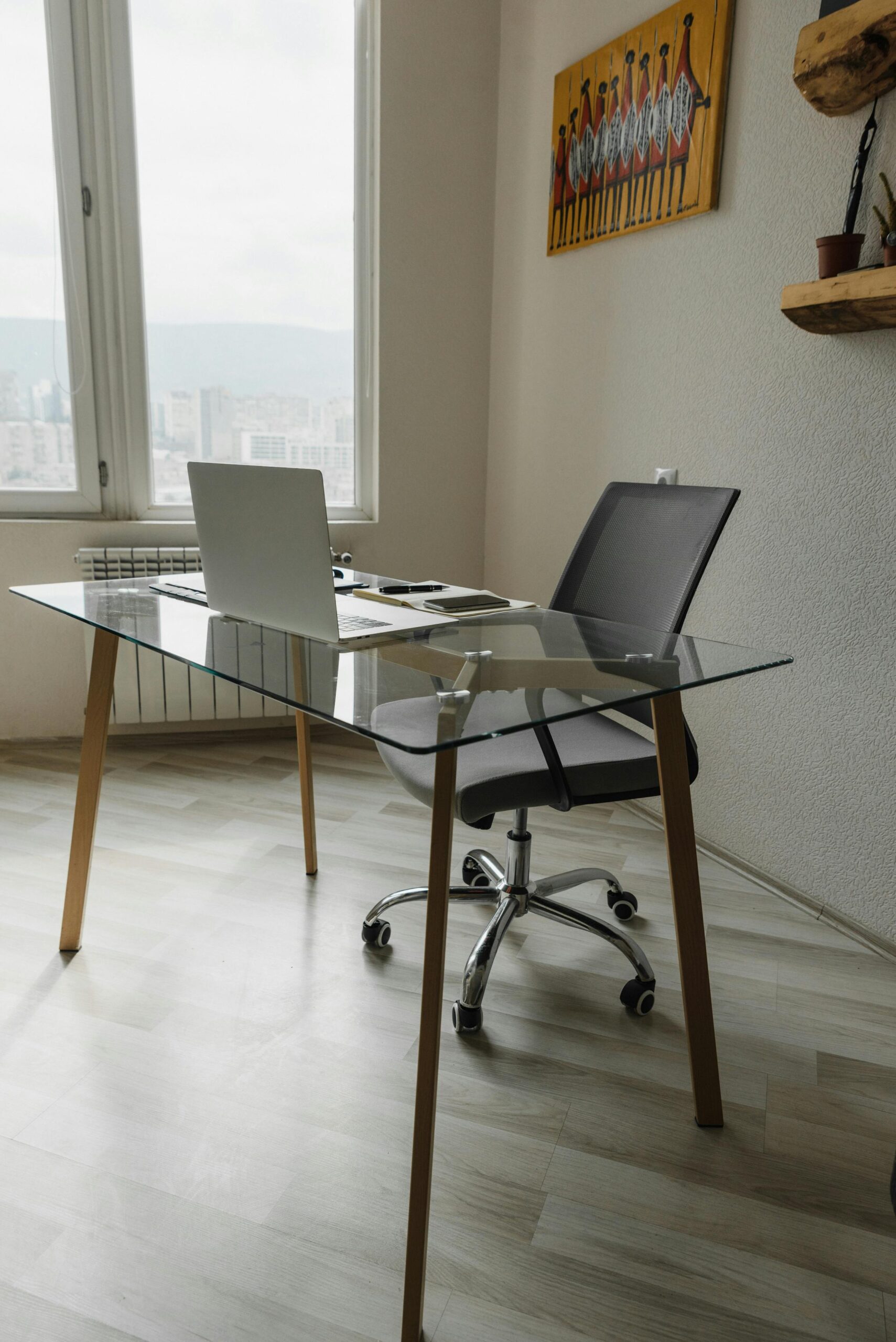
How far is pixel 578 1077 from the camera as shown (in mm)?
1510

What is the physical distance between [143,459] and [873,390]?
2226 millimetres

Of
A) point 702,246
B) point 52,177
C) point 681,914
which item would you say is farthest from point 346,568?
point 52,177

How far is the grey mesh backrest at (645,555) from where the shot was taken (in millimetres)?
1649

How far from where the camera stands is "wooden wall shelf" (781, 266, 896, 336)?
1632 millimetres

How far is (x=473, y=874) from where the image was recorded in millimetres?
2096

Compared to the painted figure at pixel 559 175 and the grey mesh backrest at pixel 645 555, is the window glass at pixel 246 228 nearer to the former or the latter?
the painted figure at pixel 559 175

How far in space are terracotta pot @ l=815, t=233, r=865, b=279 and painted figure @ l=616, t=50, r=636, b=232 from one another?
818 millimetres

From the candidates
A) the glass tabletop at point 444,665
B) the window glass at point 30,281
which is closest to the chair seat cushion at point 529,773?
the glass tabletop at point 444,665

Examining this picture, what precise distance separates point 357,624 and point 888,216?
1.25 meters

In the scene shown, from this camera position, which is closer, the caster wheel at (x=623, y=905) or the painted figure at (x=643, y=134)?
the caster wheel at (x=623, y=905)

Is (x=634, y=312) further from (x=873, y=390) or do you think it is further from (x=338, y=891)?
(x=338, y=891)

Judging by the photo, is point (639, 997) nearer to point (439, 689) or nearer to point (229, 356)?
point (439, 689)

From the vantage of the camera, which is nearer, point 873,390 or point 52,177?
point 873,390

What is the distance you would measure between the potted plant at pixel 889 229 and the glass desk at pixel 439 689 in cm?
78
